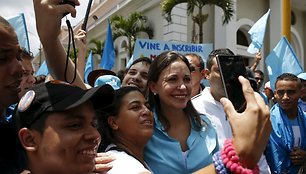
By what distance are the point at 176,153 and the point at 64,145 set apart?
3.06ft

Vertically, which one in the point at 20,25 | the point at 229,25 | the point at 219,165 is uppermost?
the point at 229,25

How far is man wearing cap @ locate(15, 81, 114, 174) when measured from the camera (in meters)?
1.36

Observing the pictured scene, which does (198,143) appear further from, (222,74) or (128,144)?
(222,74)

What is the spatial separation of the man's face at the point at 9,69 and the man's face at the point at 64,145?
293 millimetres

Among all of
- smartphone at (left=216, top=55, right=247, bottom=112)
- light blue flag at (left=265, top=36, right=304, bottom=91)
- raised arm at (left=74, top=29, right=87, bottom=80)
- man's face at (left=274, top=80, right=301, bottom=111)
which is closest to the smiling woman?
Answer: raised arm at (left=74, top=29, right=87, bottom=80)

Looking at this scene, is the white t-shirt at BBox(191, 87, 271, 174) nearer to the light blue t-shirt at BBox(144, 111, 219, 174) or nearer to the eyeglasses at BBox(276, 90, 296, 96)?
the light blue t-shirt at BBox(144, 111, 219, 174)

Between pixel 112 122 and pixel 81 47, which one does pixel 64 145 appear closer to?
pixel 112 122

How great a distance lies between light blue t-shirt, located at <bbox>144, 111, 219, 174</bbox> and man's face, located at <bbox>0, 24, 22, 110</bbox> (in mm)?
884

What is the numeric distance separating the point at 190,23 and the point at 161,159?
38.9ft

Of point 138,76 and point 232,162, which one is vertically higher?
point 138,76

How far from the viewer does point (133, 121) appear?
2082mm

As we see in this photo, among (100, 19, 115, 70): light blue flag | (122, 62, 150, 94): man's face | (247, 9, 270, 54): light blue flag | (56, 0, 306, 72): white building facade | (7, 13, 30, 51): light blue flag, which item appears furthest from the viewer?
(56, 0, 306, 72): white building facade

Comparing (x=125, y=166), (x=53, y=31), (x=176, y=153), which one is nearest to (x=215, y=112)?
(x=176, y=153)

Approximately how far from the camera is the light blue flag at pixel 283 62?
185 inches
